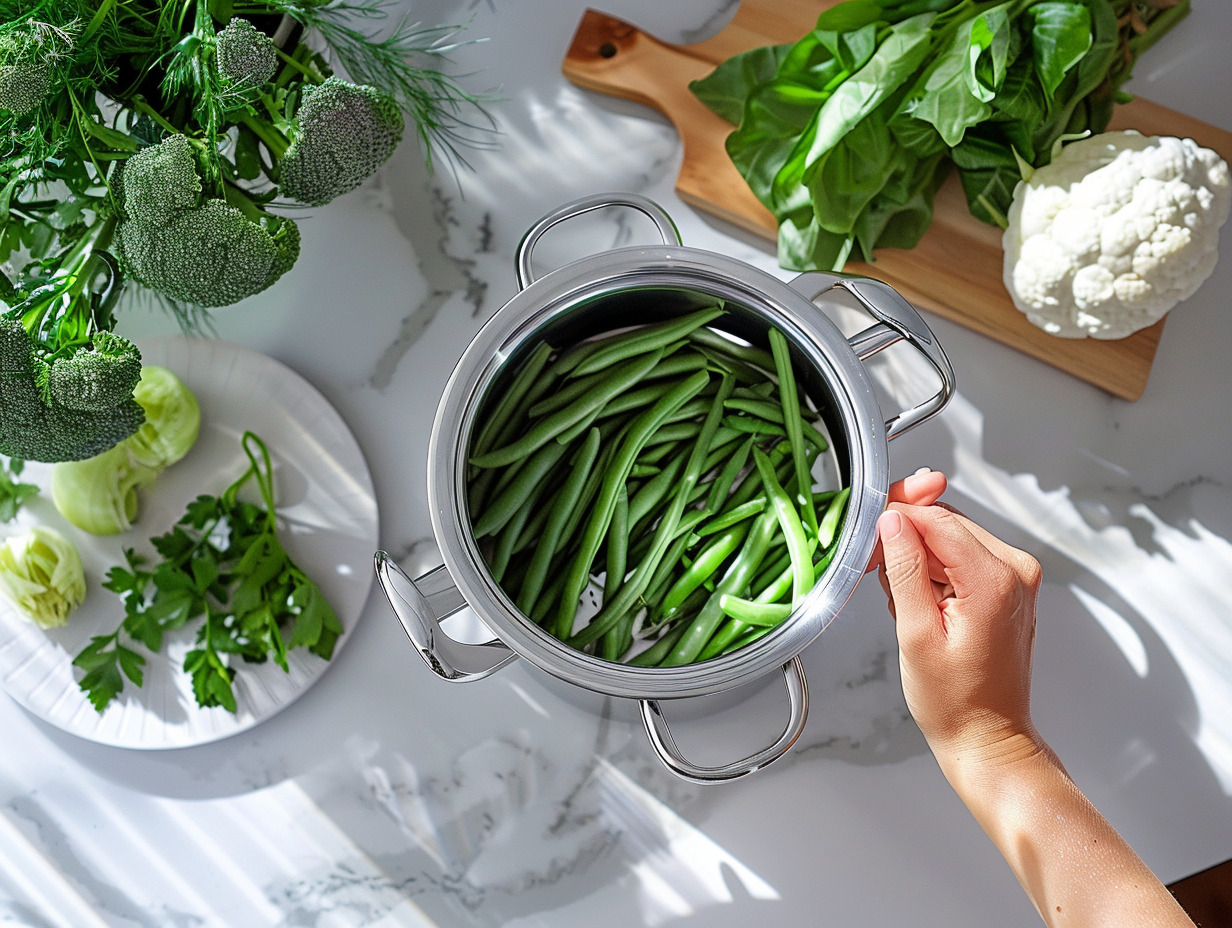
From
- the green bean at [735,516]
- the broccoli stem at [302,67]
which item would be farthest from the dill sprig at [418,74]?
the green bean at [735,516]

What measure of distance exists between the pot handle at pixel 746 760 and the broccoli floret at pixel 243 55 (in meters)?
0.60

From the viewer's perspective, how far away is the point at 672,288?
0.77 metres

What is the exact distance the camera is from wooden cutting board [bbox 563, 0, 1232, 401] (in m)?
0.98

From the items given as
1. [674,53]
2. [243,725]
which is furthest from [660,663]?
[674,53]

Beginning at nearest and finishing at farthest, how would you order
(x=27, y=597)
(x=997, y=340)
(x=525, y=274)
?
1. (x=525, y=274)
2. (x=27, y=597)
3. (x=997, y=340)

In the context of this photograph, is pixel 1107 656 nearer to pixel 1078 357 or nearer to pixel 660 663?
pixel 1078 357

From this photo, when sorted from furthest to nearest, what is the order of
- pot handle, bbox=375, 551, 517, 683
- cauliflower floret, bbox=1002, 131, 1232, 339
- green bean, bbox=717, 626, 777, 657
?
cauliflower floret, bbox=1002, 131, 1232, 339 < green bean, bbox=717, 626, 777, 657 < pot handle, bbox=375, 551, 517, 683

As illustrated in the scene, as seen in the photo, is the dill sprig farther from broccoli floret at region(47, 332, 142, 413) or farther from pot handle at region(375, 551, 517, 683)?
pot handle at region(375, 551, 517, 683)

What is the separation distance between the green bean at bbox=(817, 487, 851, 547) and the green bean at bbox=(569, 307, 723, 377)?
7.7 inches

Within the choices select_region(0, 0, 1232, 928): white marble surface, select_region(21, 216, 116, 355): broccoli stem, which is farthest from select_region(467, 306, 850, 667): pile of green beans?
select_region(21, 216, 116, 355): broccoli stem

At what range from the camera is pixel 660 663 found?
0.81m

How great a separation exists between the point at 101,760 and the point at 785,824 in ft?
2.37

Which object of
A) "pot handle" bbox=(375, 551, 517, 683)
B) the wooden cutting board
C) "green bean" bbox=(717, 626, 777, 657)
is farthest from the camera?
the wooden cutting board

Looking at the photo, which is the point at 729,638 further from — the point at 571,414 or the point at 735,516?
the point at 571,414
